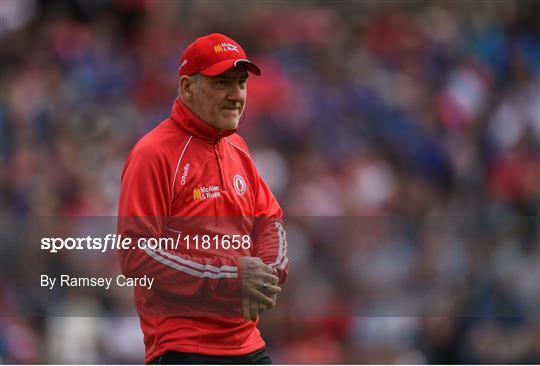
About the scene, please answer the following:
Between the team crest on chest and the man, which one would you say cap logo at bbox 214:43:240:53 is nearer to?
the man

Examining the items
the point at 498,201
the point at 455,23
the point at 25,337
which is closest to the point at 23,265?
the point at 25,337

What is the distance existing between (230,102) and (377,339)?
285cm

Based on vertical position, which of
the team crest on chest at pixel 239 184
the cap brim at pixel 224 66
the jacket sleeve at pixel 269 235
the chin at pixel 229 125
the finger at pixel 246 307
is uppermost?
the cap brim at pixel 224 66

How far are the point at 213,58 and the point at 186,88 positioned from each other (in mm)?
152

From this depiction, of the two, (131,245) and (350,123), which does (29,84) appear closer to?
(350,123)

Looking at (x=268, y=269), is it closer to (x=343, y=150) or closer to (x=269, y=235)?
(x=269, y=235)

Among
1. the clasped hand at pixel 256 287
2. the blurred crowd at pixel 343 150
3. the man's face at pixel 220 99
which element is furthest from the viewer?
the blurred crowd at pixel 343 150

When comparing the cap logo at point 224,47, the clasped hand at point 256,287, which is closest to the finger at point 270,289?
the clasped hand at point 256,287

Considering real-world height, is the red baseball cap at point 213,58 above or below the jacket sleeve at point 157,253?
above

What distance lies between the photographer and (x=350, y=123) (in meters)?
8.09

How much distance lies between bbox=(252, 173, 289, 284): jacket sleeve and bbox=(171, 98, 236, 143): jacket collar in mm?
279

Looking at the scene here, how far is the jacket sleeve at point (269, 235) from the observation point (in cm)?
370

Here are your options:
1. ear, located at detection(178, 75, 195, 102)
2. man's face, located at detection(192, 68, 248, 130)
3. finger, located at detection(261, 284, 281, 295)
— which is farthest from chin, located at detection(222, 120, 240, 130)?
finger, located at detection(261, 284, 281, 295)

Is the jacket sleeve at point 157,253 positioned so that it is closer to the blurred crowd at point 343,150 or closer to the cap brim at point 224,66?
the cap brim at point 224,66
